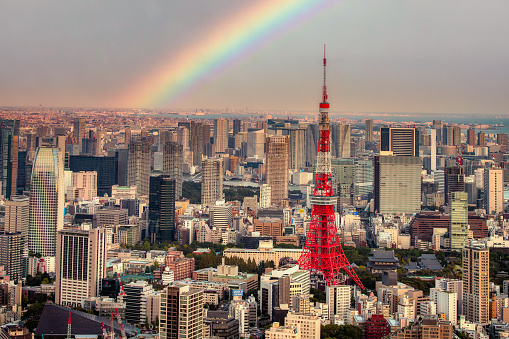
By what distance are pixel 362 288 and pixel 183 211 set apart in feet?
32.4

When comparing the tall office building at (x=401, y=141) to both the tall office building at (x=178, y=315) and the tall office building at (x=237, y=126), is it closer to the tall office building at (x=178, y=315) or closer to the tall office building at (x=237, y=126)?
the tall office building at (x=237, y=126)

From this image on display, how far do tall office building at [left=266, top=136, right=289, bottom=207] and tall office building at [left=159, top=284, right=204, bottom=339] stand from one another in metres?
17.3

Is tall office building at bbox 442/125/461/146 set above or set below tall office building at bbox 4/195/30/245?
above

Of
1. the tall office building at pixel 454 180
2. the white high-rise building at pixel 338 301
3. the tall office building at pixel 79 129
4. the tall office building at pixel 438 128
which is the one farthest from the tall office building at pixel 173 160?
the white high-rise building at pixel 338 301

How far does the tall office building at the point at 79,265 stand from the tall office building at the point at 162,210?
6.38 m

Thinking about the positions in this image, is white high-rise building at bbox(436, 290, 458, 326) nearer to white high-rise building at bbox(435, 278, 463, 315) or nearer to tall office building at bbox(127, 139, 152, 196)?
white high-rise building at bbox(435, 278, 463, 315)

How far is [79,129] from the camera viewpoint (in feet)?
79.8

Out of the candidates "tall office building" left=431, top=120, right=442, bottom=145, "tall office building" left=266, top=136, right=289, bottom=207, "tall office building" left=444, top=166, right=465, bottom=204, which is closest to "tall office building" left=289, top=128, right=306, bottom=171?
"tall office building" left=266, top=136, right=289, bottom=207

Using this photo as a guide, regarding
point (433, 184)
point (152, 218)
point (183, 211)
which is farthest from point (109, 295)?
point (433, 184)

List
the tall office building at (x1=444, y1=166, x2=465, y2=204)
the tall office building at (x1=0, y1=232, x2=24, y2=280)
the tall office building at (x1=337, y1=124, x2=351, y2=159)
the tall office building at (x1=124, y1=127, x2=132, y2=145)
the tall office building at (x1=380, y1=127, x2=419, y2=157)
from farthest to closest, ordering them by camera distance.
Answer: the tall office building at (x1=337, y1=124, x2=351, y2=159)
the tall office building at (x1=380, y1=127, x2=419, y2=157)
the tall office building at (x1=124, y1=127, x2=132, y2=145)
the tall office building at (x1=444, y1=166, x2=465, y2=204)
the tall office building at (x1=0, y1=232, x2=24, y2=280)

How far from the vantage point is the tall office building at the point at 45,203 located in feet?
54.4

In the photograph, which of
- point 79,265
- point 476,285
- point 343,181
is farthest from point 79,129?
point 476,285

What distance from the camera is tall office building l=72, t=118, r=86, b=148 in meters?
22.6

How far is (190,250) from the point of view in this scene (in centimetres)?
1836
